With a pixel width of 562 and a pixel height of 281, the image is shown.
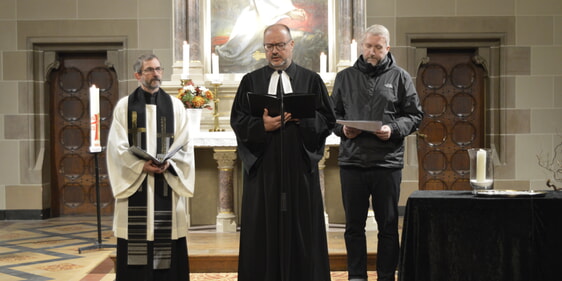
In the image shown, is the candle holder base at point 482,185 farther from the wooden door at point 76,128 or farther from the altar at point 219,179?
the wooden door at point 76,128

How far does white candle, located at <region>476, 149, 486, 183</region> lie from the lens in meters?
3.54

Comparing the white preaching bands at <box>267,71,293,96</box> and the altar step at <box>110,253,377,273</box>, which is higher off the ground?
the white preaching bands at <box>267,71,293,96</box>

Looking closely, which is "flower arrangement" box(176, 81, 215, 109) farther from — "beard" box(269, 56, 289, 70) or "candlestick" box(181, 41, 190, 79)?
"beard" box(269, 56, 289, 70)

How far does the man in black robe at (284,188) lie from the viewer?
12.0 ft

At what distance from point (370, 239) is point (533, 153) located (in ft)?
11.6

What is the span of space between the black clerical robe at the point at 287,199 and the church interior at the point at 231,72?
3670mm

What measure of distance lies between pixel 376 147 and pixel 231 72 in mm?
3865

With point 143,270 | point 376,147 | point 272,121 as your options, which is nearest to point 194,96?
point 143,270

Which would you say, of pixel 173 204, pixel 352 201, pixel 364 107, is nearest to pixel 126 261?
pixel 173 204

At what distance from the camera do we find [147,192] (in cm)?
418

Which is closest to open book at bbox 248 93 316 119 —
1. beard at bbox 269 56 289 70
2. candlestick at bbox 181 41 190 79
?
beard at bbox 269 56 289 70

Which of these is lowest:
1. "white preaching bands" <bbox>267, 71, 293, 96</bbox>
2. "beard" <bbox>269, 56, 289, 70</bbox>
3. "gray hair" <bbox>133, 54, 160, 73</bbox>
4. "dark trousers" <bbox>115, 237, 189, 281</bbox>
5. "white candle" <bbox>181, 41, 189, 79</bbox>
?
"dark trousers" <bbox>115, 237, 189, 281</bbox>

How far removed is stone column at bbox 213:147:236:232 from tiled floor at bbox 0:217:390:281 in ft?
0.61

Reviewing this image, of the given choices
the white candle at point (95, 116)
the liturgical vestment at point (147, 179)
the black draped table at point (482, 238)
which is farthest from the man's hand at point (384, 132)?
the white candle at point (95, 116)
